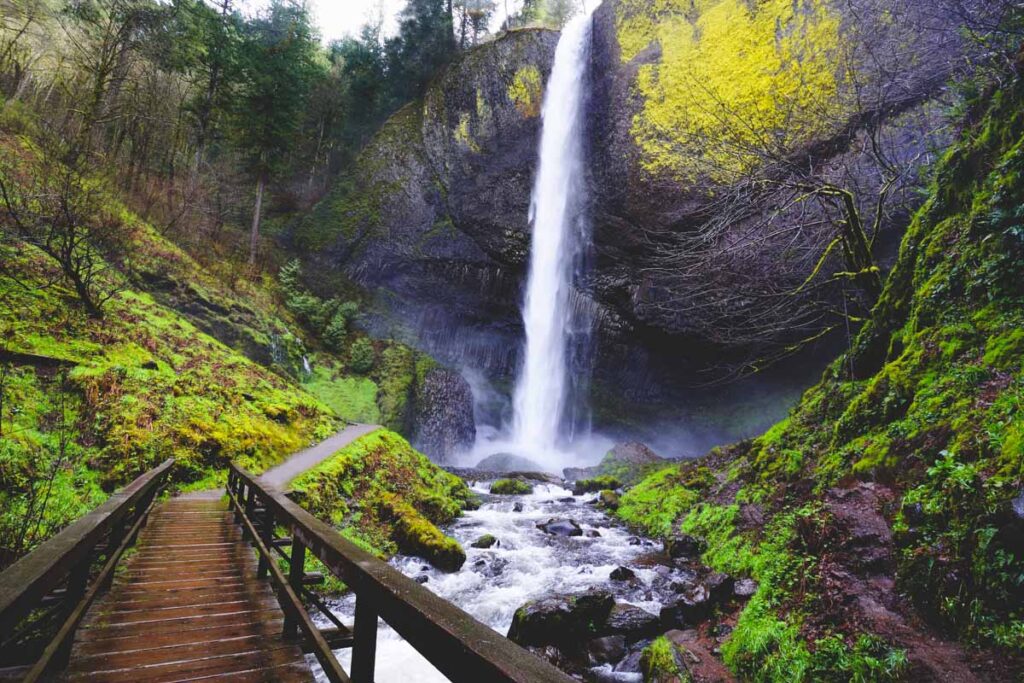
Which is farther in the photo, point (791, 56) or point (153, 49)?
point (153, 49)

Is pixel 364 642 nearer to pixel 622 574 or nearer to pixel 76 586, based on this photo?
pixel 76 586

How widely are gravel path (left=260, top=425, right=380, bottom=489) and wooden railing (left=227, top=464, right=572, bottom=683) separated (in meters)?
5.58

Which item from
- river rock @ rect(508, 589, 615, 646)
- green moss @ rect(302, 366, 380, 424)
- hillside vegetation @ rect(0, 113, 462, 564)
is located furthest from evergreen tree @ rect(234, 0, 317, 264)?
river rock @ rect(508, 589, 615, 646)

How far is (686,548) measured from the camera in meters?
8.55

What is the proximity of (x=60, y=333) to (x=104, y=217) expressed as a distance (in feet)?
23.5

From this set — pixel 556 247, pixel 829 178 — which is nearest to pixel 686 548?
pixel 829 178

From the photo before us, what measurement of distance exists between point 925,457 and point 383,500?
8442mm

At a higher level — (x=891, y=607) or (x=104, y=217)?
(x=104, y=217)

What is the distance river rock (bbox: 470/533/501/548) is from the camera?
29.8 ft

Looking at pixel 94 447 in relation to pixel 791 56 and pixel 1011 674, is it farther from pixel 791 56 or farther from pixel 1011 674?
pixel 791 56

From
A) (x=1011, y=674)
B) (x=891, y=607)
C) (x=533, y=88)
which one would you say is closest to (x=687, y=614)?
(x=891, y=607)

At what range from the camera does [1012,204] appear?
5.59 metres

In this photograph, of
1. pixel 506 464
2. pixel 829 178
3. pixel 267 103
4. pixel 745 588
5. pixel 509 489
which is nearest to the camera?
pixel 745 588

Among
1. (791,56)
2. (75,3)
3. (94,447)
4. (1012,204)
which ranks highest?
(75,3)
